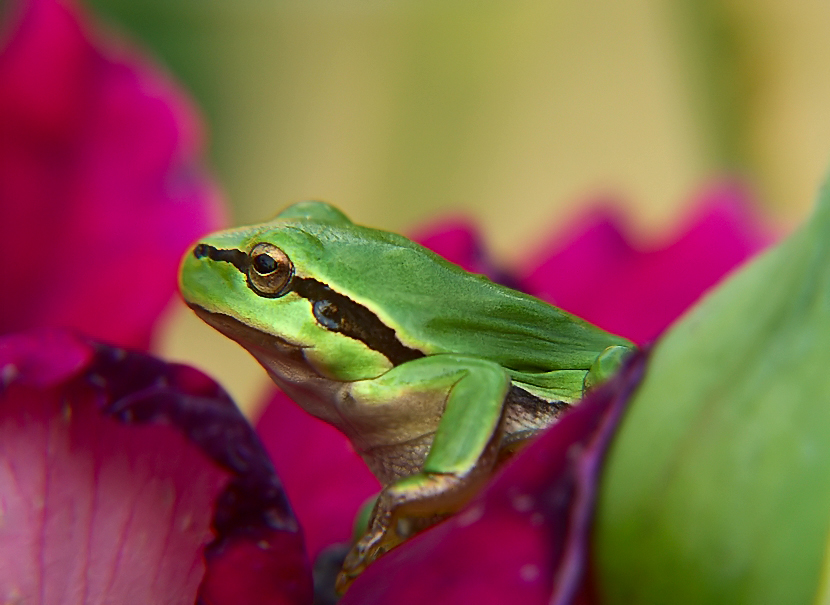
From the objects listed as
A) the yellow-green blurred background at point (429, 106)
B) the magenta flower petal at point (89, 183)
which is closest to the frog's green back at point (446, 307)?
the magenta flower petal at point (89, 183)

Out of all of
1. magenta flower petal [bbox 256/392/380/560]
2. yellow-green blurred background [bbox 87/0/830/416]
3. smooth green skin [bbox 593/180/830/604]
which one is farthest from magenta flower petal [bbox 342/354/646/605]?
yellow-green blurred background [bbox 87/0/830/416]

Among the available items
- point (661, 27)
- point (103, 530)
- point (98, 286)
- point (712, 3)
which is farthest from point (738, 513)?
point (661, 27)

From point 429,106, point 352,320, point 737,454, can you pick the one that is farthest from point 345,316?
point 429,106

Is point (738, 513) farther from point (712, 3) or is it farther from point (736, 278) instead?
point (712, 3)

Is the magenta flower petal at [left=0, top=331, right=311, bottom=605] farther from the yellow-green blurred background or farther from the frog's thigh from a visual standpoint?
the yellow-green blurred background

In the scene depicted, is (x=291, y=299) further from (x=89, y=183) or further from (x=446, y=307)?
(x=89, y=183)
